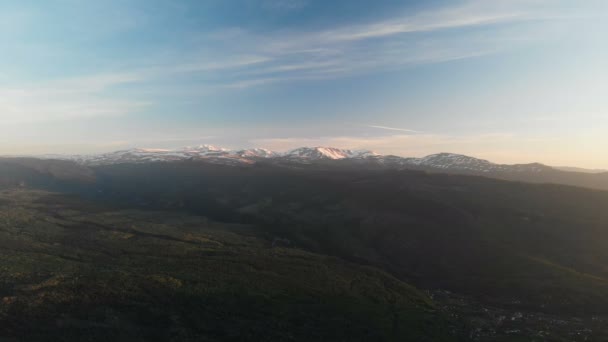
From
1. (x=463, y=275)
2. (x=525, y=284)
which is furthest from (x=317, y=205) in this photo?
(x=525, y=284)

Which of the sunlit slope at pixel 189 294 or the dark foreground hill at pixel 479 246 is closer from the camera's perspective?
the sunlit slope at pixel 189 294

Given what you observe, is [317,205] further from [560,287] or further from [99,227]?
[560,287]

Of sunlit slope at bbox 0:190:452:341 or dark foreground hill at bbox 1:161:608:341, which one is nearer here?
sunlit slope at bbox 0:190:452:341

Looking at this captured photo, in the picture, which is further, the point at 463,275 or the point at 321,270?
the point at 463,275

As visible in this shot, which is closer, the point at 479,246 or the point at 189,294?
the point at 189,294

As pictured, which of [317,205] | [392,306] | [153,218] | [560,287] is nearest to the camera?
[392,306]

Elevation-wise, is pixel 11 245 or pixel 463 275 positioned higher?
pixel 11 245

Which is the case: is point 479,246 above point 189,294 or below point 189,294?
below

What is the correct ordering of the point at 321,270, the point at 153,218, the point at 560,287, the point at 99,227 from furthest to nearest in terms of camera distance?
the point at 153,218, the point at 99,227, the point at 321,270, the point at 560,287
